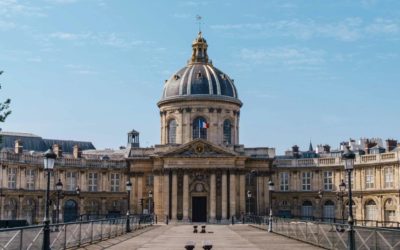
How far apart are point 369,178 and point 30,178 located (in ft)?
146

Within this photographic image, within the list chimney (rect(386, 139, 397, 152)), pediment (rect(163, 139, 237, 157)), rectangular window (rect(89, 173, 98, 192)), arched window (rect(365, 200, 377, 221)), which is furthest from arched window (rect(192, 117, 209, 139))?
chimney (rect(386, 139, 397, 152))

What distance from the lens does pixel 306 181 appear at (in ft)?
285

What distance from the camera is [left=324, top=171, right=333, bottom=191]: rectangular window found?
3349 inches

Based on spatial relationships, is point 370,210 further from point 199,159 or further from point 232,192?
point 199,159

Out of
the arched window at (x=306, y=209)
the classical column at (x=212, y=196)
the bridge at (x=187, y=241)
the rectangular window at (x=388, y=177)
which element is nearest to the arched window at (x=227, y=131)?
the classical column at (x=212, y=196)

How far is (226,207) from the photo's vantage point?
7956 centimetres

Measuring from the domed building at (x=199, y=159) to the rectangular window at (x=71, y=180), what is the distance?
771 centimetres

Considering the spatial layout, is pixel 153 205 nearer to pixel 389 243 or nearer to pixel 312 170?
pixel 312 170

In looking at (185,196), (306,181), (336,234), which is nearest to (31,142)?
(185,196)

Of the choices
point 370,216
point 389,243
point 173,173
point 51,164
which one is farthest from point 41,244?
point 370,216

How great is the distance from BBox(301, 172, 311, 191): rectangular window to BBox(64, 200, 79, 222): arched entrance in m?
31.9

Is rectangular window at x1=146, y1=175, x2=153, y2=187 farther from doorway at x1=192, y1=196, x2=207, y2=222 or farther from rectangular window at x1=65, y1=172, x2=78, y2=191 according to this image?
rectangular window at x1=65, y1=172, x2=78, y2=191

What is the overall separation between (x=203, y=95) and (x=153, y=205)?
17.1 metres

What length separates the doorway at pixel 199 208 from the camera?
81312mm
